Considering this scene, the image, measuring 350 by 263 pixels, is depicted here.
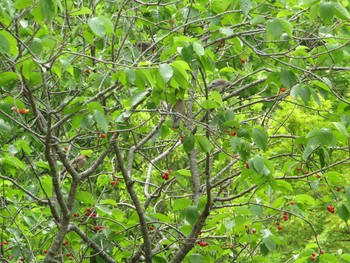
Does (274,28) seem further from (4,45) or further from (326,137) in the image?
(4,45)

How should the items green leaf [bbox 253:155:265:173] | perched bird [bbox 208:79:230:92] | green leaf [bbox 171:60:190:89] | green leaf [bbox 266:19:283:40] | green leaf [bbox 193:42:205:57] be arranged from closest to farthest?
green leaf [bbox 171:60:190:89] < green leaf [bbox 193:42:205:57] < green leaf [bbox 266:19:283:40] < green leaf [bbox 253:155:265:173] < perched bird [bbox 208:79:230:92]

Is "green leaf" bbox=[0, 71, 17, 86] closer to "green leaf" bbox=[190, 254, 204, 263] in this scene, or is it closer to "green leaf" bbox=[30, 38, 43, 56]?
"green leaf" bbox=[30, 38, 43, 56]

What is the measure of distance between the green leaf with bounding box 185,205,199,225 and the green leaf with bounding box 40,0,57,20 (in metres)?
2.21

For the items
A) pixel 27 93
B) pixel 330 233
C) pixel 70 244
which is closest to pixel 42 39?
pixel 27 93

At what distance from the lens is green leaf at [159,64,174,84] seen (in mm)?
4066

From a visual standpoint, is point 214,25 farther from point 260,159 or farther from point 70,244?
point 70,244

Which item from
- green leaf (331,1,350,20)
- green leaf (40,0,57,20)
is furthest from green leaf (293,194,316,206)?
green leaf (40,0,57,20)

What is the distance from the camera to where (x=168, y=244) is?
243 inches

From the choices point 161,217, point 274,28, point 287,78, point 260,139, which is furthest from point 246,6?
point 161,217

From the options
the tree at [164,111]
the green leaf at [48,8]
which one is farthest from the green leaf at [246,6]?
the green leaf at [48,8]

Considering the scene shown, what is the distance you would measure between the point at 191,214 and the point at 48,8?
2267 mm

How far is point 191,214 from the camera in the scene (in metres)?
5.62

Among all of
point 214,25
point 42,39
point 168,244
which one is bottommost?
point 168,244

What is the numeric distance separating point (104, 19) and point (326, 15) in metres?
1.31
